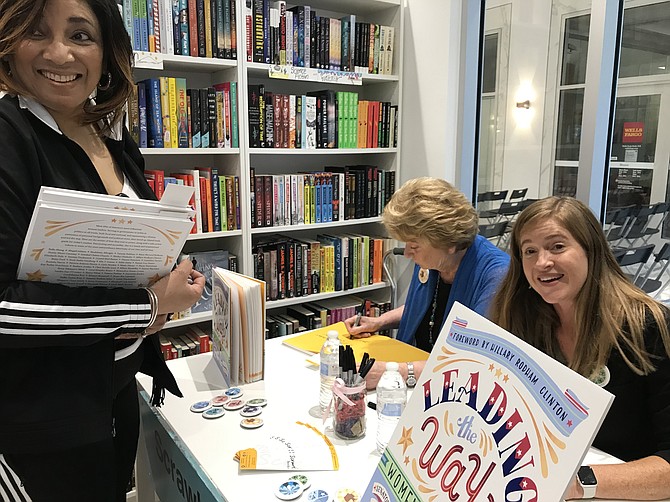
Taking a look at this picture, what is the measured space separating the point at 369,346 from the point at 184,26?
163 centimetres

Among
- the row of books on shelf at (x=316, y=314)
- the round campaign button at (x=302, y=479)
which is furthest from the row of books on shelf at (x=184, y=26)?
the round campaign button at (x=302, y=479)

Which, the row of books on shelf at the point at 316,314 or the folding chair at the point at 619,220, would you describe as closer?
the folding chair at the point at 619,220

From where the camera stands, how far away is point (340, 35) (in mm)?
2846

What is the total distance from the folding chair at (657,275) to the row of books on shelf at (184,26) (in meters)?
2.41

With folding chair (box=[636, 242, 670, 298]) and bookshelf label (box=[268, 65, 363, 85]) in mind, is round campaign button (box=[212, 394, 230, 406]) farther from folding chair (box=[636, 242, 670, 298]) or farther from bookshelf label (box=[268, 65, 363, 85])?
folding chair (box=[636, 242, 670, 298])

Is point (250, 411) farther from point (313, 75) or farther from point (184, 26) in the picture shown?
point (313, 75)

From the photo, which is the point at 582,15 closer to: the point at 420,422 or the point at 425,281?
the point at 425,281

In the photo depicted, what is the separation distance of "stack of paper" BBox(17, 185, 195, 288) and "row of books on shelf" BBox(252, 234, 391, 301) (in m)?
1.62

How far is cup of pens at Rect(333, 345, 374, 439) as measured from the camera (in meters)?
1.23

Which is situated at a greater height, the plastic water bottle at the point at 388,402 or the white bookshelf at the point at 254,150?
the white bookshelf at the point at 254,150

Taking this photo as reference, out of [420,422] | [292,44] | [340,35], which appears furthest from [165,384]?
[340,35]

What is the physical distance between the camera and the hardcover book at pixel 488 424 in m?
0.63

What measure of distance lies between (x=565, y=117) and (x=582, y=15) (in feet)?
1.74

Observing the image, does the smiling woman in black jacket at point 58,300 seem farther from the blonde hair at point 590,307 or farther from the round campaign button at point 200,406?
the blonde hair at point 590,307
